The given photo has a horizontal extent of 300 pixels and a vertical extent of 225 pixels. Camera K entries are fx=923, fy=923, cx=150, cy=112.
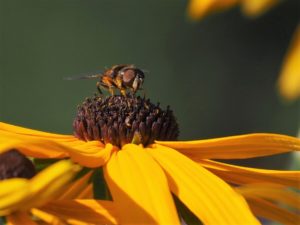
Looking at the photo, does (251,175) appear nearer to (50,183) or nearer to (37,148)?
(37,148)

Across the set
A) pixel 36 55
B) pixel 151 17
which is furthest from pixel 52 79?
pixel 151 17

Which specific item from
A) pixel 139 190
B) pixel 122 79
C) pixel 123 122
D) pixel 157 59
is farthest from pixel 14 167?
pixel 157 59

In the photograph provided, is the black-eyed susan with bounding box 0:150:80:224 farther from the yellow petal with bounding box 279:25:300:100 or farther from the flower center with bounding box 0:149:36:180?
the yellow petal with bounding box 279:25:300:100

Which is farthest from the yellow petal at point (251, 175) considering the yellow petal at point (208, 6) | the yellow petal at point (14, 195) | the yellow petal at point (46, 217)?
the yellow petal at point (14, 195)

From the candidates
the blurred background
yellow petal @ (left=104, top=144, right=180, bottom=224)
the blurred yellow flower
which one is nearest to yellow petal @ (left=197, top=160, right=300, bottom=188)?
the blurred yellow flower

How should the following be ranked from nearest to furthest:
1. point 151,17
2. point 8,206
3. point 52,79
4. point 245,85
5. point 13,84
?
point 8,206 < point 13,84 < point 52,79 < point 151,17 < point 245,85

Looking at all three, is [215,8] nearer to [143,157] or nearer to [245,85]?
[143,157]
